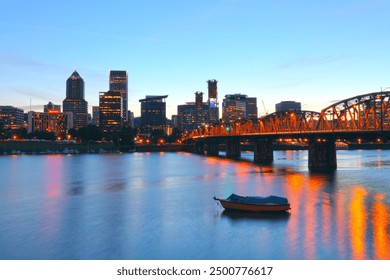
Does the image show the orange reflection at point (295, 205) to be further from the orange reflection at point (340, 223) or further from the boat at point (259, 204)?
the orange reflection at point (340, 223)

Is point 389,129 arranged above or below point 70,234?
above

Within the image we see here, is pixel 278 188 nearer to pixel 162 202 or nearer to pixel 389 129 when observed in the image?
pixel 162 202

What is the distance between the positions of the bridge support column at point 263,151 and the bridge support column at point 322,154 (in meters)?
53.6

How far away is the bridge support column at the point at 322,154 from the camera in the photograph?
12156 centimetres

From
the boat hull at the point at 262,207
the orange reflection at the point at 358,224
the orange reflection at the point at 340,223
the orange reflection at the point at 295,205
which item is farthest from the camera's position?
the boat hull at the point at 262,207

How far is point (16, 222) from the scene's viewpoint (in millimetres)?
45688

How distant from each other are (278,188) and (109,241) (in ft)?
151

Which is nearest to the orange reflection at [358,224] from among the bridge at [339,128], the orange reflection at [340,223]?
the orange reflection at [340,223]

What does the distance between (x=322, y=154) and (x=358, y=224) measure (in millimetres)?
83080

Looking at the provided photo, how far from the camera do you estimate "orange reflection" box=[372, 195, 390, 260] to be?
3259 centimetres

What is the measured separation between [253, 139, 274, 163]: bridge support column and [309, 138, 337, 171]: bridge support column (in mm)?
53579

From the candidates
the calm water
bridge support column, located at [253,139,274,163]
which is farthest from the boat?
bridge support column, located at [253,139,274,163]

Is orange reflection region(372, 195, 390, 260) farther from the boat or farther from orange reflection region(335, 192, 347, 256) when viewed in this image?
the boat
